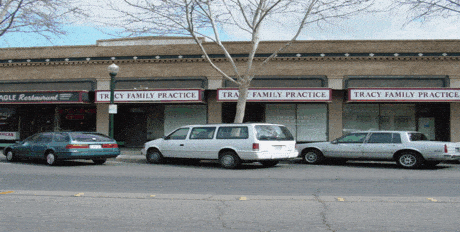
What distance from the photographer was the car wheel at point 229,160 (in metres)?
13.3

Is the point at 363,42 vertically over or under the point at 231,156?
over

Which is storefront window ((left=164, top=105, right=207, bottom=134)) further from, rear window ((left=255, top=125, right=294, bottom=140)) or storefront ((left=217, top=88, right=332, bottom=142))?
rear window ((left=255, top=125, right=294, bottom=140))

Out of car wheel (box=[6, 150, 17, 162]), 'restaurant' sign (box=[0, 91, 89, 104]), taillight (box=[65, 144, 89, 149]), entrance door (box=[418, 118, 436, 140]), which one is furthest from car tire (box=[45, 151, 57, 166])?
entrance door (box=[418, 118, 436, 140])

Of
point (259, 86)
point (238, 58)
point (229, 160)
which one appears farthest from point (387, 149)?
point (238, 58)

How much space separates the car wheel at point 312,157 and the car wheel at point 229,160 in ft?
10.8

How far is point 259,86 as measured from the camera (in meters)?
21.1

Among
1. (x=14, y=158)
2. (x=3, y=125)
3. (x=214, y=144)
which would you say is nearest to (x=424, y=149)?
(x=214, y=144)

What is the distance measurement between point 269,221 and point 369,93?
14.1m

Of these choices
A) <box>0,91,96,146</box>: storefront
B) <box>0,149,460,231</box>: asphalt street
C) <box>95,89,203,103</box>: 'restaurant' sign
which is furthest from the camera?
<box>0,91,96,146</box>: storefront

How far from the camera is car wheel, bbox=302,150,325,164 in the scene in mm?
15180

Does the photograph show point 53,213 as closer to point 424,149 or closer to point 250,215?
point 250,215

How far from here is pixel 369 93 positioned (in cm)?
1853

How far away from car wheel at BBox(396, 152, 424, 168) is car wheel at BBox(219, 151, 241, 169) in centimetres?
543

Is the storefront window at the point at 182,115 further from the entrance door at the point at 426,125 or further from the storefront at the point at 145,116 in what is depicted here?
the entrance door at the point at 426,125
